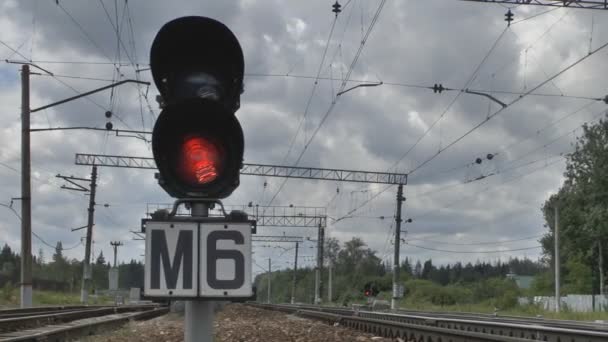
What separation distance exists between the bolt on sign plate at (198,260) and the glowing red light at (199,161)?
0.26 m

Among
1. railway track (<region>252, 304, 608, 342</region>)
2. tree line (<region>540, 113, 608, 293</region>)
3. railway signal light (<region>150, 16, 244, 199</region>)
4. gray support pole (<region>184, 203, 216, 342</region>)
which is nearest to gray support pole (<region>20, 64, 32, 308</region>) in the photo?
railway track (<region>252, 304, 608, 342</region>)

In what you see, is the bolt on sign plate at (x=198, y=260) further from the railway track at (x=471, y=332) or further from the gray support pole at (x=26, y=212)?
the gray support pole at (x=26, y=212)

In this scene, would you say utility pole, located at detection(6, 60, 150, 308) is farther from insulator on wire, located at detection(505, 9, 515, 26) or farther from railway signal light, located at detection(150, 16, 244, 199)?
railway signal light, located at detection(150, 16, 244, 199)

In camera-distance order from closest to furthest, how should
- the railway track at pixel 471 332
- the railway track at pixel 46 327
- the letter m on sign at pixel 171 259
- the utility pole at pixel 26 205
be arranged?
1. the letter m on sign at pixel 171 259
2. the railway track at pixel 471 332
3. the railway track at pixel 46 327
4. the utility pole at pixel 26 205

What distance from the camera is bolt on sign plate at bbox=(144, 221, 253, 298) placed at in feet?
10.1

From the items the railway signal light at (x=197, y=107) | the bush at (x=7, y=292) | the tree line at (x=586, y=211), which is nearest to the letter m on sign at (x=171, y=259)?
the railway signal light at (x=197, y=107)

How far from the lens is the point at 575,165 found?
73875mm

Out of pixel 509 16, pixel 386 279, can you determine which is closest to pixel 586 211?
pixel 386 279

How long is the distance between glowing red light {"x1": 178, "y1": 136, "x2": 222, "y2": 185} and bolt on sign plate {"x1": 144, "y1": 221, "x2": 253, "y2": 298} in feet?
0.85

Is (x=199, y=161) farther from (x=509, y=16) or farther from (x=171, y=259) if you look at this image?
(x=509, y=16)

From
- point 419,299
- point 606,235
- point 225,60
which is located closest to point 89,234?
point 419,299

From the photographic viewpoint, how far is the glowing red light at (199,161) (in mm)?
3334

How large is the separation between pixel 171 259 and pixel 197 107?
73 cm

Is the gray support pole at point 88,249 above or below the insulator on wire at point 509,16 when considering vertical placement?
below
